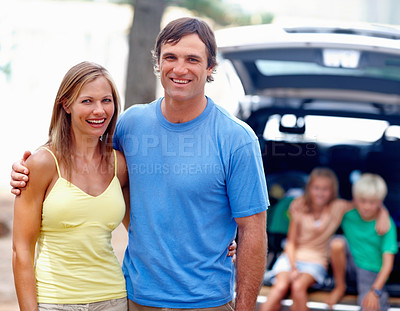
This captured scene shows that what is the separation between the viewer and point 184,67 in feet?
7.57

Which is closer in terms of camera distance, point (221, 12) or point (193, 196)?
point (193, 196)

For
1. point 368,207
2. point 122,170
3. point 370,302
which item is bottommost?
point 370,302

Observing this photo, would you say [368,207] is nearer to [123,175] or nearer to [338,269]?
[338,269]

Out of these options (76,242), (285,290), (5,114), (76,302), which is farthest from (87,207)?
(5,114)

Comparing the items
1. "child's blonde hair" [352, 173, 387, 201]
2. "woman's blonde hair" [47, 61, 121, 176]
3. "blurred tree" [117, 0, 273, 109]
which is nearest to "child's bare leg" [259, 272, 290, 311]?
"child's blonde hair" [352, 173, 387, 201]

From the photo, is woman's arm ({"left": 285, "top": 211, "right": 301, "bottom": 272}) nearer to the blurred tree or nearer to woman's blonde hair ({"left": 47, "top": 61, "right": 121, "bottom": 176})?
woman's blonde hair ({"left": 47, "top": 61, "right": 121, "bottom": 176})

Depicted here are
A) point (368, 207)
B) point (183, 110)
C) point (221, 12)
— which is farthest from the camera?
point (221, 12)

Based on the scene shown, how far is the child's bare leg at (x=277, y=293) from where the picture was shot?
12.0 feet

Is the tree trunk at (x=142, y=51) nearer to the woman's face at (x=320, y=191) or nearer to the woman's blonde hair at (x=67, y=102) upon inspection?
the woman's face at (x=320, y=191)

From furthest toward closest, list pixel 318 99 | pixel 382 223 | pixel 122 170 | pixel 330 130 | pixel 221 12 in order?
1. pixel 221 12
2. pixel 330 130
3. pixel 318 99
4. pixel 382 223
5. pixel 122 170

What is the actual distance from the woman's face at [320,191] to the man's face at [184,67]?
247cm

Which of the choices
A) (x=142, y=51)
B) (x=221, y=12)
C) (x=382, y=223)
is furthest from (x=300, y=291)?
(x=221, y=12)

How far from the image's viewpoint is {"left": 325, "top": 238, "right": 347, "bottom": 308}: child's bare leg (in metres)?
3.83

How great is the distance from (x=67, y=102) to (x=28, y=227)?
55cm
